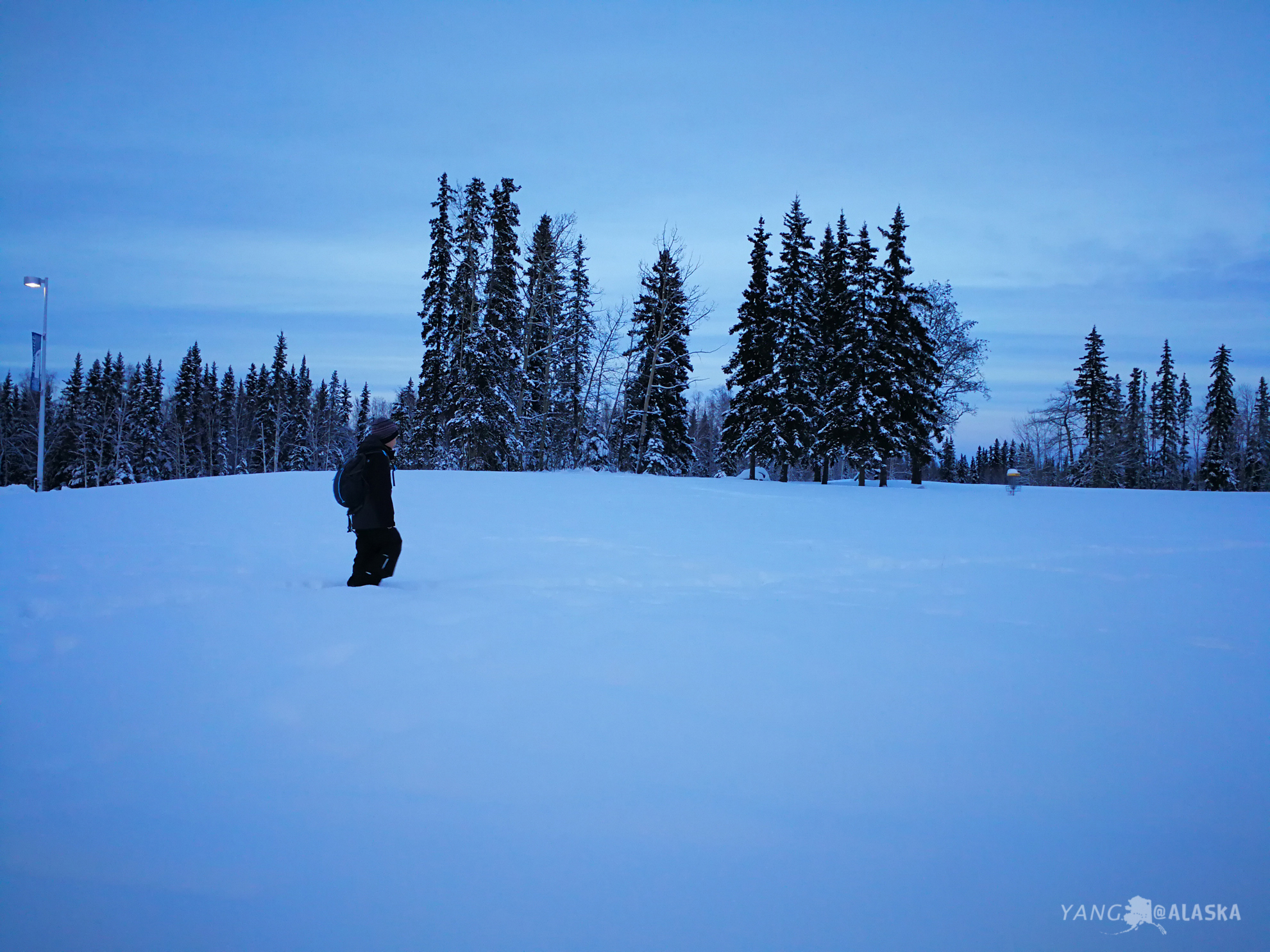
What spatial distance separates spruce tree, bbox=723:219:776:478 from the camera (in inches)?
1378

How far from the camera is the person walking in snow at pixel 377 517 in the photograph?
24.7ft

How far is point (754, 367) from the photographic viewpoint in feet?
119

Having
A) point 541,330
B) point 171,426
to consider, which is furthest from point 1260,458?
point 171,426

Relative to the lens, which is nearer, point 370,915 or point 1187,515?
point 370,915

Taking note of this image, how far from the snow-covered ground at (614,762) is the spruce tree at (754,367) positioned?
26.6 m

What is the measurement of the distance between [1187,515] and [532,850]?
23.7m

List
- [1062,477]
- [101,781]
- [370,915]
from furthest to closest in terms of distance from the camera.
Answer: [1062,477]
[101,781]
[370,915]

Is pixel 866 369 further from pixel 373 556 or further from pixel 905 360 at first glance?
pixel 373 556

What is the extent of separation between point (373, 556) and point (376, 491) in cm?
81

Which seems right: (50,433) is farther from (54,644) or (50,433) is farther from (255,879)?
(255,879)

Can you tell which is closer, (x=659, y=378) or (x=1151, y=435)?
(x=659, y=378)

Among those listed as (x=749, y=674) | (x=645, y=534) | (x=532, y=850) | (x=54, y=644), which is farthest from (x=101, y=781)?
(x=645, y=534)

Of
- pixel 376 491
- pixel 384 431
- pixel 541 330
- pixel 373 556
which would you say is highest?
pixel 541 330

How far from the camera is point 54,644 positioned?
5504 mm
